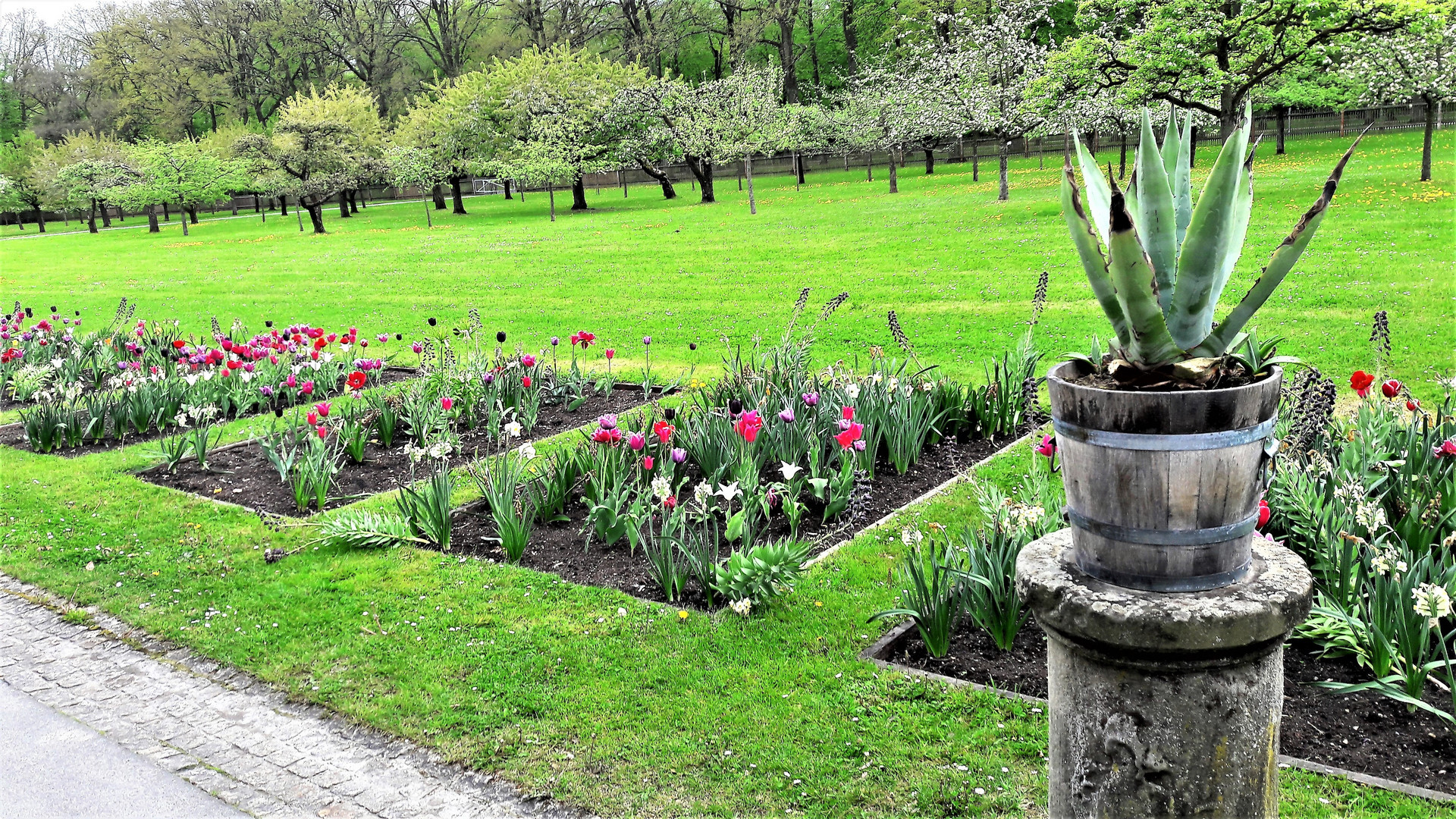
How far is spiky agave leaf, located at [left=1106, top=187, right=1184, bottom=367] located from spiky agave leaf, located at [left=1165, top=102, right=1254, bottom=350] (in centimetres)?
4

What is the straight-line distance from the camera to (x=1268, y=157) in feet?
115

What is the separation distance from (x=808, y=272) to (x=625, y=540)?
11361mm

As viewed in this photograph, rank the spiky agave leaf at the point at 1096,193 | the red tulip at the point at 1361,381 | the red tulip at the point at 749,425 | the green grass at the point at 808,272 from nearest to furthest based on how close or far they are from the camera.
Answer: the spiky agave leaf at the point at 1096,193, the red tulip at the point at 1361,381, the red tulip at the point at 749,425, the green grass at the point at 808,272

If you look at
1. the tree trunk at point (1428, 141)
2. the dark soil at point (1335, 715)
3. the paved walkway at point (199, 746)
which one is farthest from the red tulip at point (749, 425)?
the tree trunk at point (1428, 141)

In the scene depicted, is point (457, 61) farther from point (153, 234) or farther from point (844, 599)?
point (844, 599)

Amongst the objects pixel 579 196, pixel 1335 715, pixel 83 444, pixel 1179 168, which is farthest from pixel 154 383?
pixel 579 196

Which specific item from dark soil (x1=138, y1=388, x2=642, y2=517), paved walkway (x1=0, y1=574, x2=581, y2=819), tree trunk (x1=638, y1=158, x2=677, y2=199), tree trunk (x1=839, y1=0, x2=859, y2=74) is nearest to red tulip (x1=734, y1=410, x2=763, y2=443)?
paved walkway (x1=0, y1=574, x2=581, y2=819)

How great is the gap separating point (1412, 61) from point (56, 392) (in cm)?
2215

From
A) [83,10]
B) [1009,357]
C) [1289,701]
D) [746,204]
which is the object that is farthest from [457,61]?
[1289,701]

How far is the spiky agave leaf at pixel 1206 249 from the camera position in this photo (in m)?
1.71

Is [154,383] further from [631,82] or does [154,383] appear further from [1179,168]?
[631,82]

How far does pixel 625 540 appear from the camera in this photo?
210 inches

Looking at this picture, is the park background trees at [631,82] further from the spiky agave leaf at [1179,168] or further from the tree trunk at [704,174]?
the spiky agave leaf at [1179,168]

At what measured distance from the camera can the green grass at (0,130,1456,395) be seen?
400 inches
